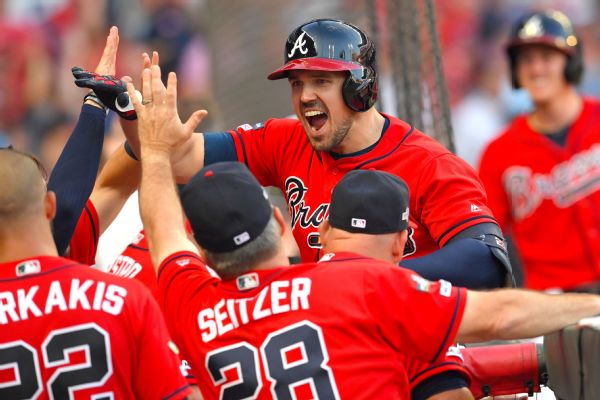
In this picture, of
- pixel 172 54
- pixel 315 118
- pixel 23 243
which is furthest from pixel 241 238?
pixel 172 54

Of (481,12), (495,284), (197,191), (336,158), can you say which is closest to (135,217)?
(336,158)

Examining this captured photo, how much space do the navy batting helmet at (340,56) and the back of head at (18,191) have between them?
1569mm

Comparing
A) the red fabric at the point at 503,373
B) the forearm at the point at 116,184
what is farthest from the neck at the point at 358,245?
the forearm at the point at 116,184

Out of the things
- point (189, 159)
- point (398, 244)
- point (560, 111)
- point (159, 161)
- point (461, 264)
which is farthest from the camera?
point (560, 111)

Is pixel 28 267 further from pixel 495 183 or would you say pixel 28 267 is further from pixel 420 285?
pixel 495 183

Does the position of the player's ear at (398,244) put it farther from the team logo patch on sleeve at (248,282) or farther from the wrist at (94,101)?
the wrist at (94,101)

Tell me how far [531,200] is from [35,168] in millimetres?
4681

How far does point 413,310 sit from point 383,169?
61.6 inches

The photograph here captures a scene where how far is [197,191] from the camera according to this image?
420 centimetres

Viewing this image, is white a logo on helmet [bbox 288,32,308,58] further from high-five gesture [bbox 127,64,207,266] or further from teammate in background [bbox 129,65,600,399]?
teammate in background [bbox 129,65,600,399]

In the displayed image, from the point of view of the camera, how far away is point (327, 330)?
13.3 ft

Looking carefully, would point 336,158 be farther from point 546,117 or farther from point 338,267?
point 546,117

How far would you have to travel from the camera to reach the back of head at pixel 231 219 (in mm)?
4133

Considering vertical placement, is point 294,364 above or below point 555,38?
below
